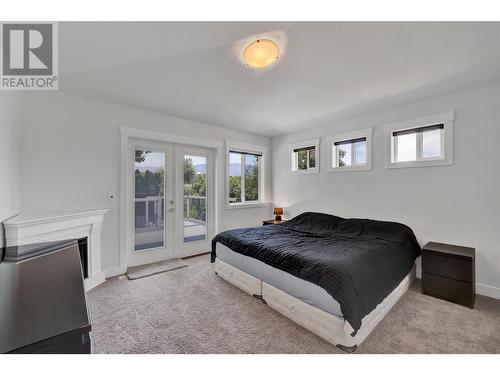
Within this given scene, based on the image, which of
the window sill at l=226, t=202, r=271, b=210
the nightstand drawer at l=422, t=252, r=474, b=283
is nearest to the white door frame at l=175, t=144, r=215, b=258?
the window sill at l=226, t=202, r=271, b=210

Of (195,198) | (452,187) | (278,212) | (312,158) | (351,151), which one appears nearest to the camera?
(452,187)

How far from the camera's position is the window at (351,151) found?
356 cm

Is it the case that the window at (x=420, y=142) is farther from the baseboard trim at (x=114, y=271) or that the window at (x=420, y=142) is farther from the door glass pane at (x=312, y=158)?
the baseboard trim at (x=114, y=271)

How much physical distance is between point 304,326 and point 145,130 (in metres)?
3.37

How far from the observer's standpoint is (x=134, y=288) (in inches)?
108

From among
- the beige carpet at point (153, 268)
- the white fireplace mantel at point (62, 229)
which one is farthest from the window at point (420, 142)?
the white fireplace mantel at point (62, 229)

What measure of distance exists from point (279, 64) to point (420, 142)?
238 cm

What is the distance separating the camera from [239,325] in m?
2.00

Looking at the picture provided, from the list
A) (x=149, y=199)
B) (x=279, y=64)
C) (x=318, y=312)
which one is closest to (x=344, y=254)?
(x=318, y=312)

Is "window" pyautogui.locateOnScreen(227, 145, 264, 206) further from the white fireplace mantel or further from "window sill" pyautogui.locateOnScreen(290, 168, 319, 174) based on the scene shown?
the white fireplace mantel

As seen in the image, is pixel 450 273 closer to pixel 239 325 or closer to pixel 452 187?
pixel 452 187

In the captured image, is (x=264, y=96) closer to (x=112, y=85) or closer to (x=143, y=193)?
(x=112, y=85)
